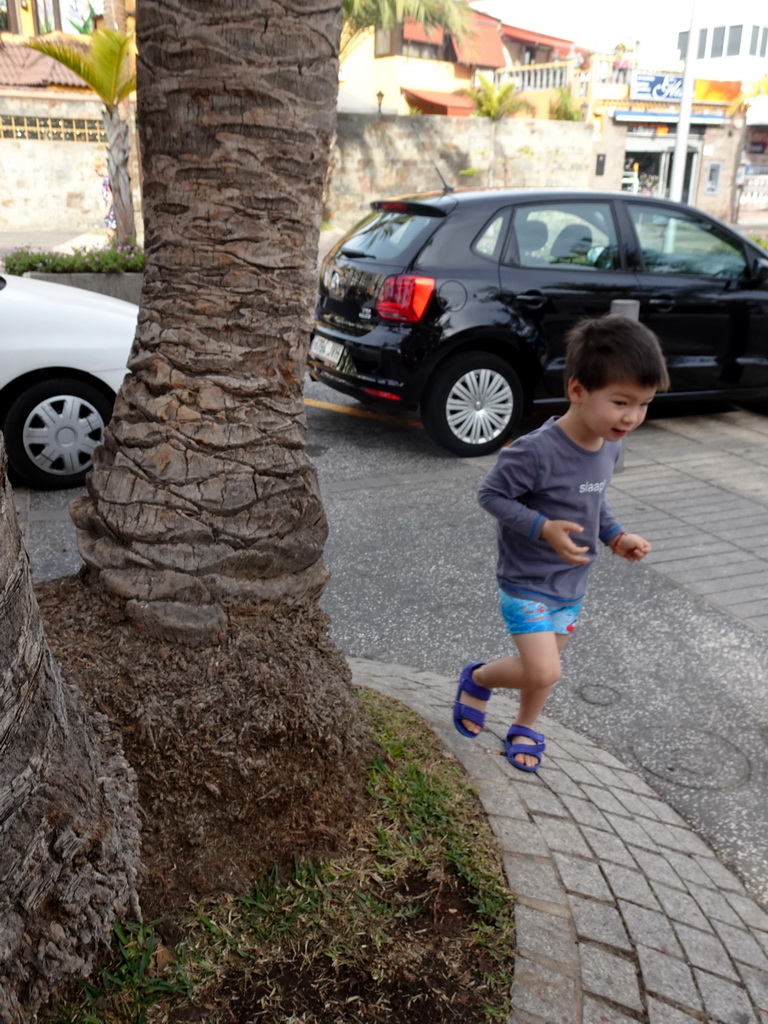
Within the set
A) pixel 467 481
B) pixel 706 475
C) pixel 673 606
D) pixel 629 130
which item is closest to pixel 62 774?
pixel 673 606

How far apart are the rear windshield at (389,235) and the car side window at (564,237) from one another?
65 centimetres

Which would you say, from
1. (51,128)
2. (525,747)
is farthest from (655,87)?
(525,747)

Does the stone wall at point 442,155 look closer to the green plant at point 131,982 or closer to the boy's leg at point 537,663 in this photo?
the boy's leg at point 537,663

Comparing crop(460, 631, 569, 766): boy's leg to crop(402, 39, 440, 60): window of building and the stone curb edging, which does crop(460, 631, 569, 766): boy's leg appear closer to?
the stone curb edging

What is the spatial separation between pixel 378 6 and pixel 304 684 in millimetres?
25840

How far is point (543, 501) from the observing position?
2.99m

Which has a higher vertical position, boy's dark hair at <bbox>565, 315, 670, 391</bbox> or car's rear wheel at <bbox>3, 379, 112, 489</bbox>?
boy's dark hair at <bbox>565, 315, 670, 391</bbox>

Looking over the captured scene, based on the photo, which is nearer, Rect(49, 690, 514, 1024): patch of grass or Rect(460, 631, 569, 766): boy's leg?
Rect(49, 690, 514, 1024): patch of grass

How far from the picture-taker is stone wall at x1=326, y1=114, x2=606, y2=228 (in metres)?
26.1

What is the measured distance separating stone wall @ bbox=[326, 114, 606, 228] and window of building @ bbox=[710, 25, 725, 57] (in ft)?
111

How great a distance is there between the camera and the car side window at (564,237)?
7188 mm

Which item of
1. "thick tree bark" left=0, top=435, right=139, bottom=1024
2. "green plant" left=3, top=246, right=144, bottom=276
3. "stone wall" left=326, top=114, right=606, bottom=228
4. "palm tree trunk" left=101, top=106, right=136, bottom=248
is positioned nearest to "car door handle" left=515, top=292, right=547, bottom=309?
"green plant" left=3, top=246, right=144, bottom=276

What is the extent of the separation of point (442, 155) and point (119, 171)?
54.8 ft

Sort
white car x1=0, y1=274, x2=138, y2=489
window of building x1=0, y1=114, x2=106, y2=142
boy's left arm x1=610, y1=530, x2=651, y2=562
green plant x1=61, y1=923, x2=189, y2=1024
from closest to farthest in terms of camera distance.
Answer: green plant x1=61, y1=923, x2=189, y2=1024
boy's left arm x1=610, y1=530, x2=651, y2=562
white car x1=0, y1=274, x2=138, y2=489
window of building x1=0, y1=114, x2=106, y2=142
